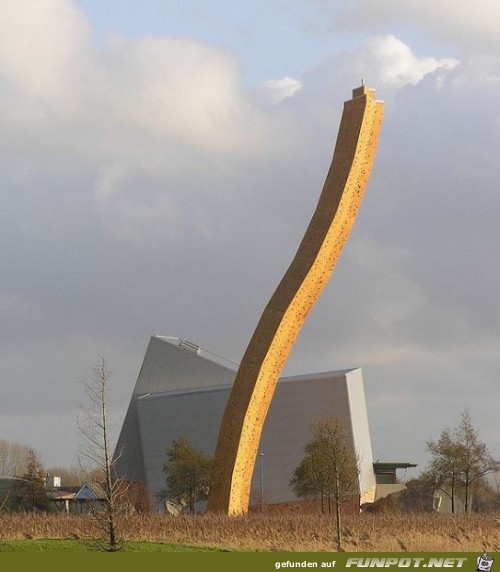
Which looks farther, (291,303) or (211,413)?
(211,413)

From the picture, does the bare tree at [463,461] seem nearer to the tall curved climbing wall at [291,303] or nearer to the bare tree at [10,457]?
the tall curved climbing wall at [291,303]

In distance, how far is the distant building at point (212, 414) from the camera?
4575cm

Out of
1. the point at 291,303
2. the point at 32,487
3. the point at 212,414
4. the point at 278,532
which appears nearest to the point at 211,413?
the point at 212,414

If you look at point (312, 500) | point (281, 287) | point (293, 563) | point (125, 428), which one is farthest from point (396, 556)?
point (125, 428)

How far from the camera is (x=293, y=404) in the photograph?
4638cm

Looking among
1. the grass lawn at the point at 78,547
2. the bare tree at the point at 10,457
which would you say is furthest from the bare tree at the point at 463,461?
the bare tree at the point at 10,457

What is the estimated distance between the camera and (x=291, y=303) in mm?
21656

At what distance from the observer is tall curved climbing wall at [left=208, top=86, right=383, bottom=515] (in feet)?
70.7

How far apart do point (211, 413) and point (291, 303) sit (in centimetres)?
2749

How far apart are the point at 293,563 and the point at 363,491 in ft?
110

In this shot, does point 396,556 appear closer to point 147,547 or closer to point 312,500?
point 147,547

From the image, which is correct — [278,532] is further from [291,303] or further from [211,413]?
[211,413]

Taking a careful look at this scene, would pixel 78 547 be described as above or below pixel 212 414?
below

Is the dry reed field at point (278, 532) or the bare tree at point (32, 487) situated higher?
the bare tree at point (32, 487)
